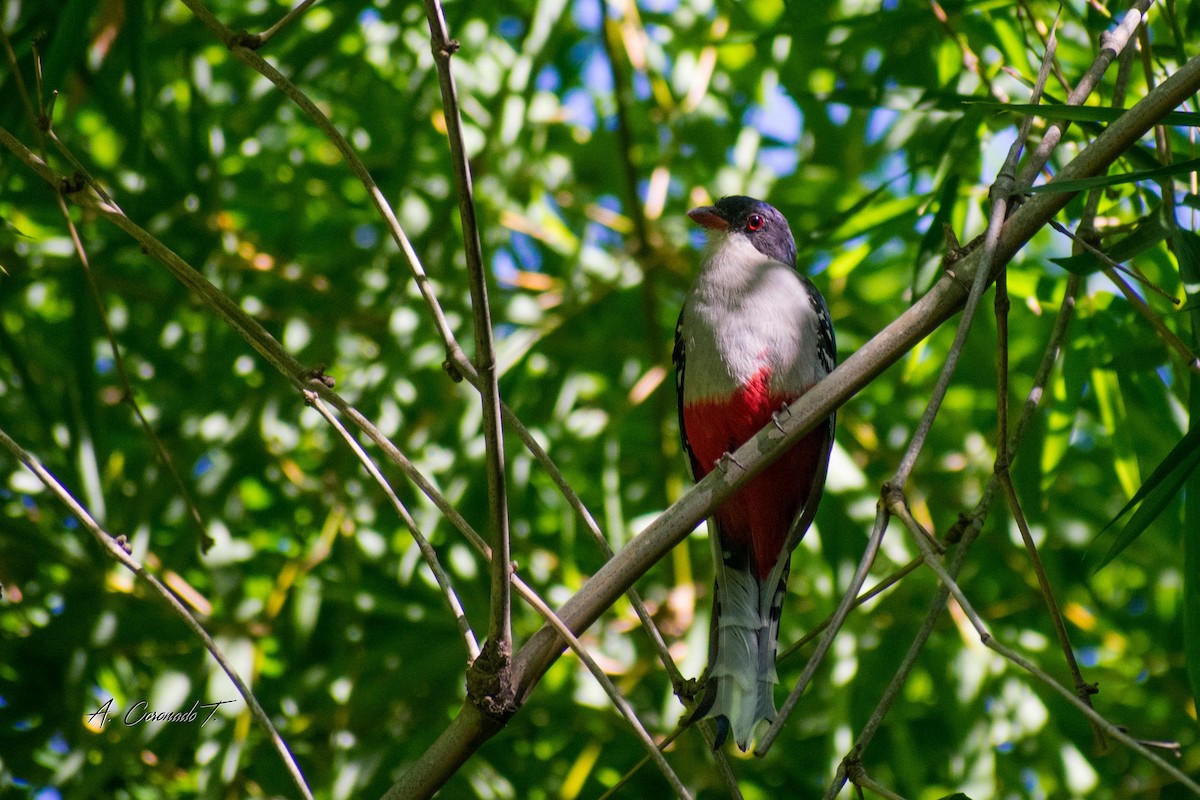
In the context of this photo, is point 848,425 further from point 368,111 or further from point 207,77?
point 207,77

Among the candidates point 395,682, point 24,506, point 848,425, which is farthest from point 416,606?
point 848,425

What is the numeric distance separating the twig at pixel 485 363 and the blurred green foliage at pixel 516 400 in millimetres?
1433

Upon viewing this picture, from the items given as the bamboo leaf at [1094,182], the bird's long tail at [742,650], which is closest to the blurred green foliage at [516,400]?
the bird's long tail at [742,650]

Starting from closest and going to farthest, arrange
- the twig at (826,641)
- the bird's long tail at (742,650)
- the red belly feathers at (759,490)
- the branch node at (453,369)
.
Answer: the twig at (826,641), the branch node at (453,369), the bird's long tail at (742,650), the red belly feathers at (759,490)

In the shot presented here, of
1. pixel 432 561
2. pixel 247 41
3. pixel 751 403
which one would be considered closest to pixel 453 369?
pixel 432 561

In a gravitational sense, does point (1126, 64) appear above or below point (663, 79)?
below

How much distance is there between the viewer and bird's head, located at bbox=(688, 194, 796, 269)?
11.8ft

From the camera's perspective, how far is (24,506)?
3645 mm

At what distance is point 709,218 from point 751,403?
2.86ft

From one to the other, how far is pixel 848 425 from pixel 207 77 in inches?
97.2

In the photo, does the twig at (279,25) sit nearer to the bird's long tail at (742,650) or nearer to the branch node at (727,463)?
the branch node at (727,463)

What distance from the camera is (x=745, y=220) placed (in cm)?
361

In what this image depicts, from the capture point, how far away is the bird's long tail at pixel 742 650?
2.41 m

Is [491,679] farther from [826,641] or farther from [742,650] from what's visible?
[742,650]
